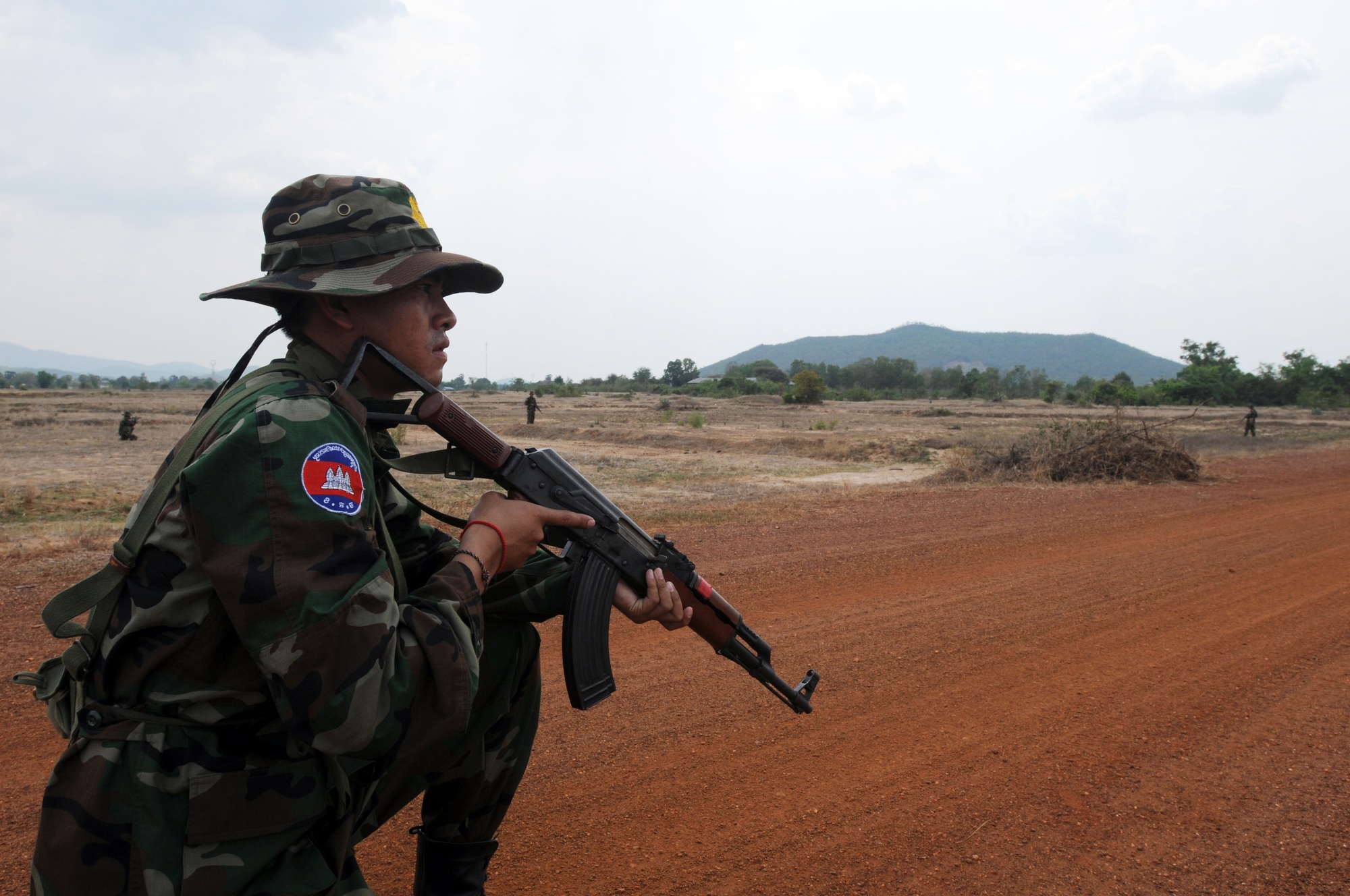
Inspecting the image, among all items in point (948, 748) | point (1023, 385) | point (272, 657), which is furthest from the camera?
point (1023, 385)

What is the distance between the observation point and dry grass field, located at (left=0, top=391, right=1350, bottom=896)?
2.89 m

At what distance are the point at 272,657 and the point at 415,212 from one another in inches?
46.6

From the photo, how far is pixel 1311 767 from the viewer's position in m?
3.56

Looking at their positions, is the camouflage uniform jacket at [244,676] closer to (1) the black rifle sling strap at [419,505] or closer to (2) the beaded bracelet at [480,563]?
(2) the beaded bracelet at [480,563]

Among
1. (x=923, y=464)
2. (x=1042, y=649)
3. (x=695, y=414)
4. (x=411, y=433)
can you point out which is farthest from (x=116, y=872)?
(x=695, y=414)

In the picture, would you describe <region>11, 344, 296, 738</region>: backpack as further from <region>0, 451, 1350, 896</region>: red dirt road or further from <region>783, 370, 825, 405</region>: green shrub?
<region>783, 370, 825, 405</region>: green shrub

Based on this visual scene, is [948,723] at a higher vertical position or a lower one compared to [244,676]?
lower

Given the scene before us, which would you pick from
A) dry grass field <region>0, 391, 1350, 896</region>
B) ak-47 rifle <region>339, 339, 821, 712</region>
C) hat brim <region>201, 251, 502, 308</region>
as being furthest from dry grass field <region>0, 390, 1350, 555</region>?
hat brim <region>201, 251, 502, 308</region>

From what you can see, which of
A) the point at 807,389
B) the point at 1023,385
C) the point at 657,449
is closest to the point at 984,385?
the point at 1023,385

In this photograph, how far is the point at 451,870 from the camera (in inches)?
99.1

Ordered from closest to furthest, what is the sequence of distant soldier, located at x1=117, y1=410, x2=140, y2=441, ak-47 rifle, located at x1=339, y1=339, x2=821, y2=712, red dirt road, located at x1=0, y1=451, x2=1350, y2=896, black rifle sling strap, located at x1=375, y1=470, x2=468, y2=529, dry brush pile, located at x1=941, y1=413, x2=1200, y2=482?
ak-47 rifle, located at x1=339, y1=339, x2=821, y2=712 < black rifle sling strap, located at x1=375, y1=470, x2=468, y2=529 < red dirt road, located at x1=0, y1=451, x2=1350, y2=896 < dry brush pile, located at x1=941, y1=413, x2=1200, y2=482 < distant soldier, located at x1=117, y1=410, x2=140, y2=441

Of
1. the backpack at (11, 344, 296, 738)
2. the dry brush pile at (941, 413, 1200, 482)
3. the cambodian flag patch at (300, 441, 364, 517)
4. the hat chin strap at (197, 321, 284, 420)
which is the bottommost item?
the dry brush pile at (941, 413, 1200, 482)

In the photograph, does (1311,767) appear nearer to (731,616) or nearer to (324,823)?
(731,616)

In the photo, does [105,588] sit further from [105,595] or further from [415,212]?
[415,212]
